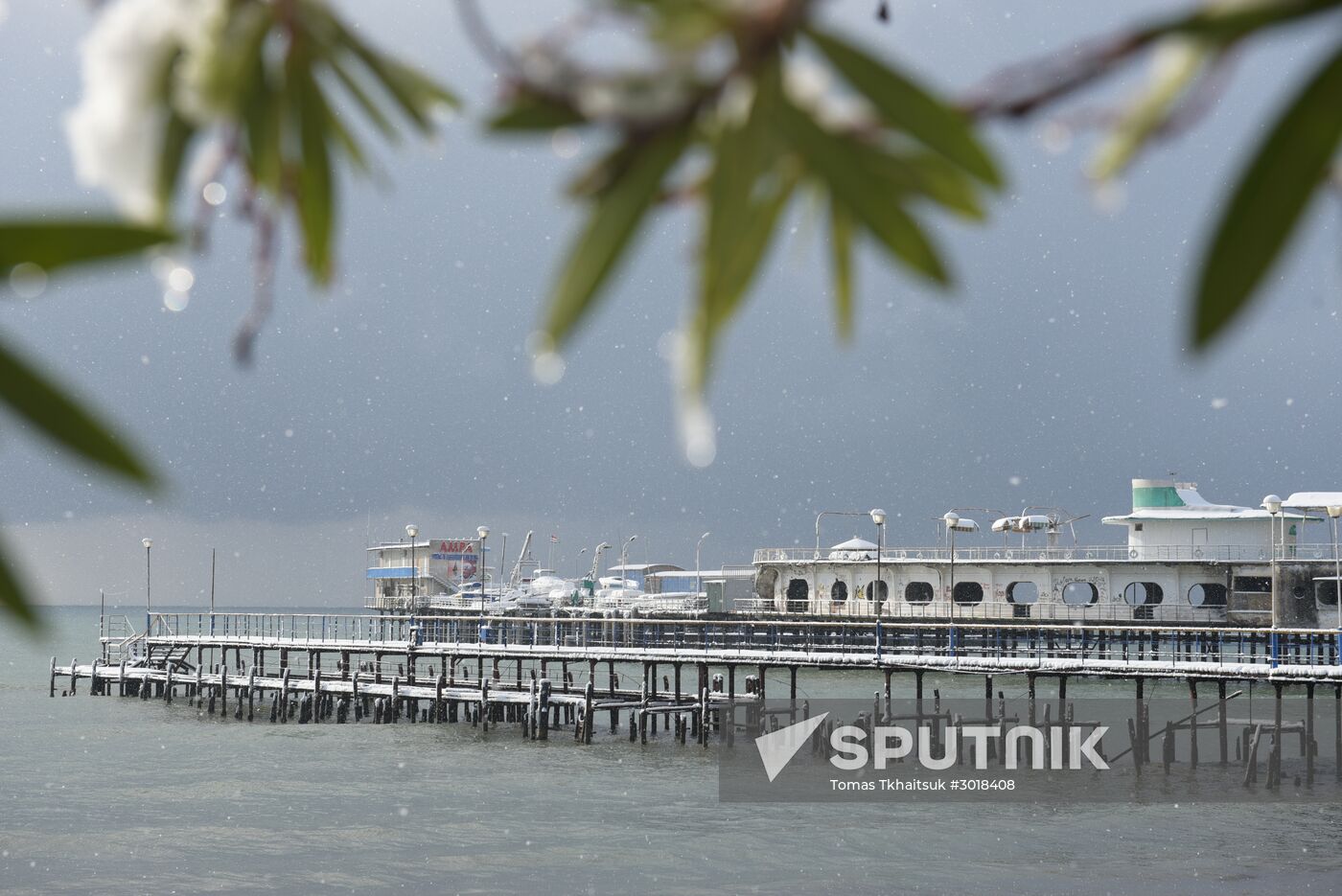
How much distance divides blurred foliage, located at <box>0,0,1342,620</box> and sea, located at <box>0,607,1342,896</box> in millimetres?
21501

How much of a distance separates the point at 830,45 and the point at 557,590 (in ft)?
247

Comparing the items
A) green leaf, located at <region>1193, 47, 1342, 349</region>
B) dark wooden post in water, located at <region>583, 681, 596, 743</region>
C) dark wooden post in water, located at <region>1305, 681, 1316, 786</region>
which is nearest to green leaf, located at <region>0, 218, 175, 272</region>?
green leaf, located at <region>1193, 47, 1342, 349</region>

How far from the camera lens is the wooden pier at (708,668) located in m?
30.3

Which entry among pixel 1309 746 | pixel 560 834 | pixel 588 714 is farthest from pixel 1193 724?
pixel 588 714

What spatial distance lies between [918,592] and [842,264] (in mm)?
54781

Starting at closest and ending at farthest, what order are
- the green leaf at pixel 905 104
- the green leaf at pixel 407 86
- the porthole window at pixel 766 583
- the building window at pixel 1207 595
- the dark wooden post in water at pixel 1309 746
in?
1. the green leaf at pixel 905 104
2. the green leaf at pixel 407 86
3. the dark wooden post in water at pixel 1309 746
4. the building window at pixel 1207 595
5. the porthole window at pixel 766 583

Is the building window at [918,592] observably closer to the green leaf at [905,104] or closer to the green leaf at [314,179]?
the green leaf at [314,179]

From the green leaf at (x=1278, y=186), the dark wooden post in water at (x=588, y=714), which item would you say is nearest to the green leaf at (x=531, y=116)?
the green leaf at (x=1278, y=186)

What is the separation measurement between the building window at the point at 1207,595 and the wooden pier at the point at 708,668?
156cm

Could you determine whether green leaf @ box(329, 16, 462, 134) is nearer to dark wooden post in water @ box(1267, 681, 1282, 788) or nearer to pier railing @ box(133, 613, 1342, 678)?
pier railing @ box(133, 613, 1342, 678)

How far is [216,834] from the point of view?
25.9 meters

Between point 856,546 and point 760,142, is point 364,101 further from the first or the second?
point 856,546

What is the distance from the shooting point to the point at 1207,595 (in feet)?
160

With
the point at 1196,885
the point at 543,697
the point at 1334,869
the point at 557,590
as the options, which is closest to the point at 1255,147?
the point at 1196,885
